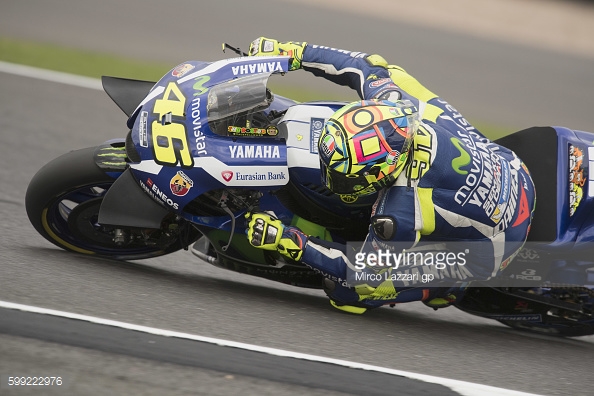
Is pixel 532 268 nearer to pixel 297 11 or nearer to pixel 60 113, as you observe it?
pixel 60 113

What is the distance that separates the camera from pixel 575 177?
15.6 ft

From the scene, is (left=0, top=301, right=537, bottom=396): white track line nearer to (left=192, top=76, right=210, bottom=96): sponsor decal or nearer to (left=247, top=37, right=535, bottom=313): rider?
(left=247, top=37, right=535, bottom=313): rider

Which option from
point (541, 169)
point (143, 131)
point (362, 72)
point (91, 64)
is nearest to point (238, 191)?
point (143, 131)

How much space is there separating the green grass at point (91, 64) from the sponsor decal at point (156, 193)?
4.77 m

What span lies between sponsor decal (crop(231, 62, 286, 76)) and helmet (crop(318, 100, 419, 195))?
55 centimetres

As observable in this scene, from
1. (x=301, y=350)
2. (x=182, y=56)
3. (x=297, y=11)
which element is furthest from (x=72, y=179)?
(x=297, y=11)

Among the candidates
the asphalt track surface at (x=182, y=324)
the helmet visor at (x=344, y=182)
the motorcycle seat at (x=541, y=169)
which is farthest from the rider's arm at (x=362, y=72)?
the asphalt track surface at (x=182, y=324)

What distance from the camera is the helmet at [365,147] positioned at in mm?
4102

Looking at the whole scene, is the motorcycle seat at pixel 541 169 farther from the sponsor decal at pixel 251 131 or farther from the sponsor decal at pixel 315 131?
the sponsor decal at pixel 251 131

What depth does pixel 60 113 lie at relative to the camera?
7.90m

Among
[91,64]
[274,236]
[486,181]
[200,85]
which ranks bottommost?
[274,236]

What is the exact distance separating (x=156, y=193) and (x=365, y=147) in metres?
1.18

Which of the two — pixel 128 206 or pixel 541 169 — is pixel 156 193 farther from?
pixel 541 169

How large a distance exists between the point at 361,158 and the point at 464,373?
4.10 feet
